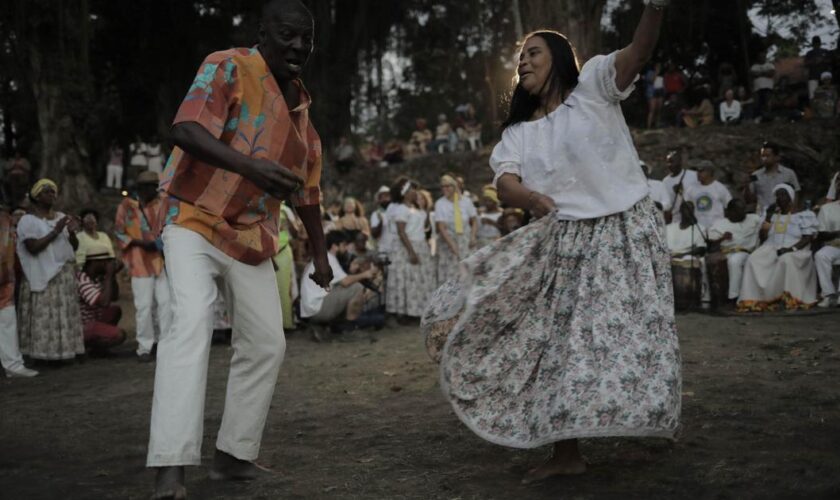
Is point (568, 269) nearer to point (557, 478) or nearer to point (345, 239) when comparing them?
point (557, 478)

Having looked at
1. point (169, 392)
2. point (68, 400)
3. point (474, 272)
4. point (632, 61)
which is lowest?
point (68, 400)

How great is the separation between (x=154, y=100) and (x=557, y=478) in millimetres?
22265

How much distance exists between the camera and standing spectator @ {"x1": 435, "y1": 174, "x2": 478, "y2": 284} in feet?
40.1

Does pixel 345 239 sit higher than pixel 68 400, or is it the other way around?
pixel 345 239

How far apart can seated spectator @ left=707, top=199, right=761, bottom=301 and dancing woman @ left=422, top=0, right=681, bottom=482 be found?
8059mm

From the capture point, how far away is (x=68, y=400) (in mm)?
6840

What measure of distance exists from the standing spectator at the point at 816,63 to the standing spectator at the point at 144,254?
47.3 ft

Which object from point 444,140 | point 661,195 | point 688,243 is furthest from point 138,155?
point 688,243

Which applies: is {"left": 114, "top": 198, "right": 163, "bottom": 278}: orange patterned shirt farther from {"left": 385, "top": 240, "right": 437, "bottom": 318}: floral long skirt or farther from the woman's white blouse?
the woman's white blouse

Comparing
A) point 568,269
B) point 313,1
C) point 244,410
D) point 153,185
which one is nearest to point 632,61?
point 568,269

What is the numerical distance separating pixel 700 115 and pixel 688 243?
8979 millimetres

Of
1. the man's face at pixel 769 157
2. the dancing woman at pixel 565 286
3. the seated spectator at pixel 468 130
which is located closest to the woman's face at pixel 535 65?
the dancing woman at pixel 565 286

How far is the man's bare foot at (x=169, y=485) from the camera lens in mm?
3389

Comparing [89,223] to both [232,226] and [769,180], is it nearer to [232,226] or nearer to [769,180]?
[232,226]
